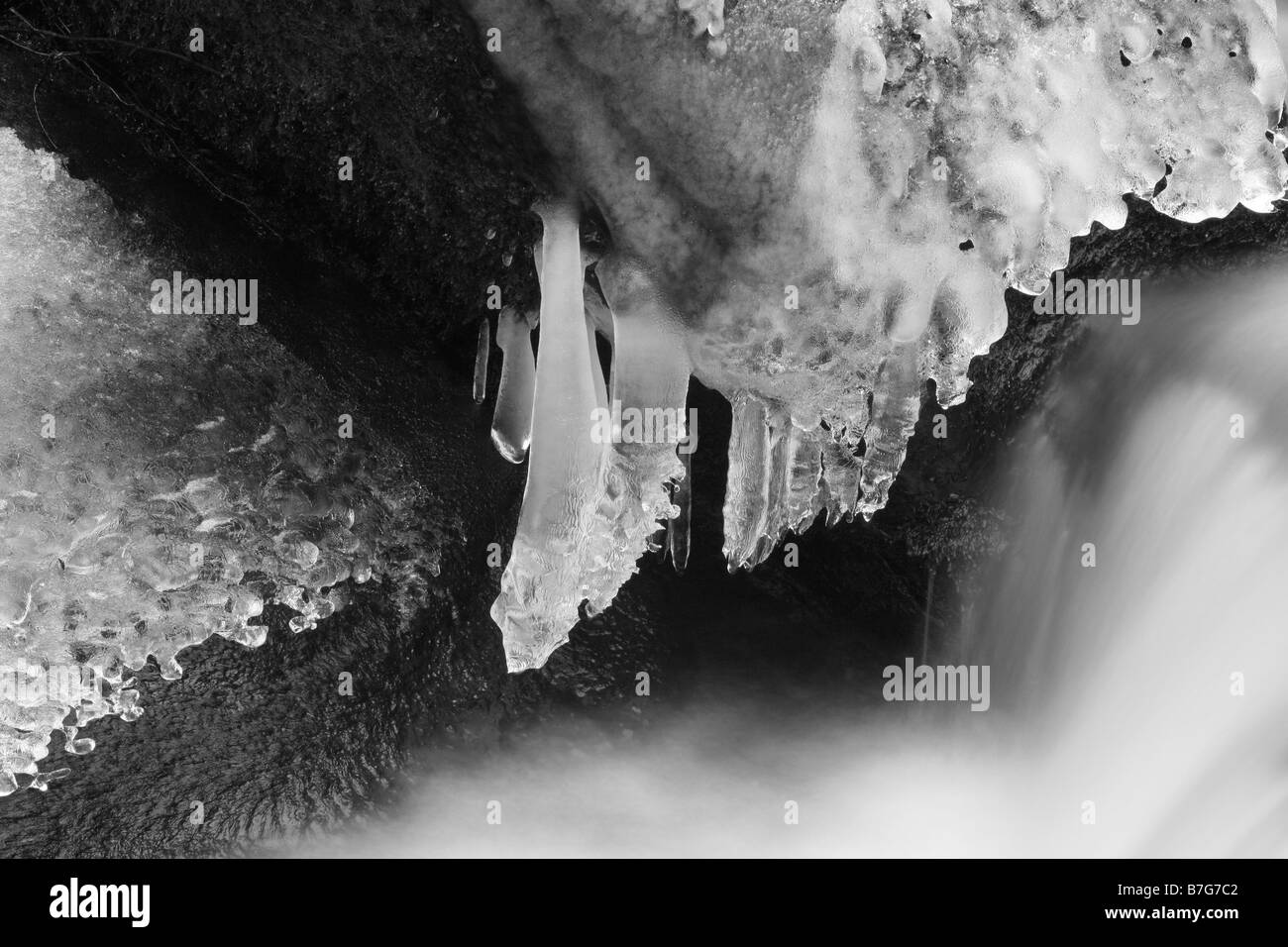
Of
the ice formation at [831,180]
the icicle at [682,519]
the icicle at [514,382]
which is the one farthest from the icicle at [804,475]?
the icicle at [514,382]

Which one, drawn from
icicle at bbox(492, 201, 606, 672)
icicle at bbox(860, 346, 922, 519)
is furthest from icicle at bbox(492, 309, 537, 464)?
icicle at bbox(860, 346, 922, 519)

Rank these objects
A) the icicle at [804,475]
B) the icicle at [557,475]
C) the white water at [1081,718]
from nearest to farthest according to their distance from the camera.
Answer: the icicle at [557,475], the icicle at [804,475], the white water at [1081,718]

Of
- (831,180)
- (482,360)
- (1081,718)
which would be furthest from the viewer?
(1081,718)

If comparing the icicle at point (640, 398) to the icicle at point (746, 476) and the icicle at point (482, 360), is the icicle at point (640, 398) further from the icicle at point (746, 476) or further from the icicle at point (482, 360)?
the icicle at point (482, 360)

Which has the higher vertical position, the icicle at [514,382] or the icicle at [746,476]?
the icicle at [514,382]

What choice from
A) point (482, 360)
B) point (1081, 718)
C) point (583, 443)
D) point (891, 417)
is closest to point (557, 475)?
point (583, 443)

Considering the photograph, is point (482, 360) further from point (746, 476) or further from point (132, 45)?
point (132, 45)

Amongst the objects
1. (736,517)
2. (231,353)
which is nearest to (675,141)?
(736,517)

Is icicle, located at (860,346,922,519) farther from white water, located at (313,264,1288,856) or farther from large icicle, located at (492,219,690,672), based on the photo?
white water, located at (313,264,1288,856)

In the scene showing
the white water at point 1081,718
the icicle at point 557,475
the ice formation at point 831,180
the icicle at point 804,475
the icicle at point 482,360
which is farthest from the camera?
the white water at point 1081,718
